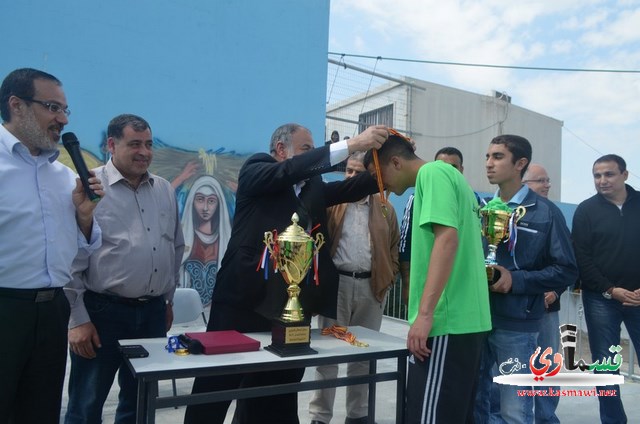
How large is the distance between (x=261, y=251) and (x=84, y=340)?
0.93m

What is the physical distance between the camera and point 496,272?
2568mm

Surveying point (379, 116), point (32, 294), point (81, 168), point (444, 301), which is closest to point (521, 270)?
point (444, 301)

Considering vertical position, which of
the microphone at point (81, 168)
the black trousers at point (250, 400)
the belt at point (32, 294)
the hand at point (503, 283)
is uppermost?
the microphone at point (81, 168)

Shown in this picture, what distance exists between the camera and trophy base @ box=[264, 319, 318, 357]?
2.09m

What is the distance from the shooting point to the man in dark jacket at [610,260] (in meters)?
3.39

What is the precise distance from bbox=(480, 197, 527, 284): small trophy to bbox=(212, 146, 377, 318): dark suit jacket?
34.5 inches

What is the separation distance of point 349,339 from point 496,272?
859mm

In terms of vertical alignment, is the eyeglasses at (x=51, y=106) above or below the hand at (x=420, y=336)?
above

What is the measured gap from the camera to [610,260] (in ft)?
11.4

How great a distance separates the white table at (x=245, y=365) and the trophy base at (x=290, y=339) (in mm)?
36

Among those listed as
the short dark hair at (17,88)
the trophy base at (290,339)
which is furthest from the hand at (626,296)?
the short dark hair at (17,88)

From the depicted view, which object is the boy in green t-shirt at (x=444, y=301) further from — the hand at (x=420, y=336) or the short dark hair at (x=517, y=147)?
the short dark hair at (x=517, y=147)

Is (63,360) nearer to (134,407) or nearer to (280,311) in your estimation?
(134,407)

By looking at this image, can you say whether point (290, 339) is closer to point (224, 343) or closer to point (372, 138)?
point (224, 343)
